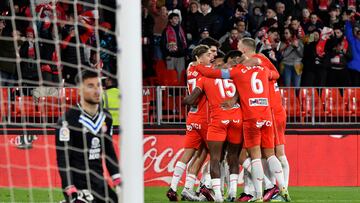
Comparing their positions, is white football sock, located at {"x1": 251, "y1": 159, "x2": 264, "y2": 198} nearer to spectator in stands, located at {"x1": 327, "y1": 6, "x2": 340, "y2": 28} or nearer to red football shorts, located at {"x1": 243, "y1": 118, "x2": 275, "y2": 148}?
red football shorts, located at {"x1": 243, "y1": 118, "x2": 275, "y2": 148}

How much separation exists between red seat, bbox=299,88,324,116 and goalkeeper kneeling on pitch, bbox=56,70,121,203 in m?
9.72

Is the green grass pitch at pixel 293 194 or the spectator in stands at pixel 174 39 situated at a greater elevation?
the spectator in stands at pixel 174 39

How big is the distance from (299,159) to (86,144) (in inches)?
394

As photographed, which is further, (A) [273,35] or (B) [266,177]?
(A) [273,35]

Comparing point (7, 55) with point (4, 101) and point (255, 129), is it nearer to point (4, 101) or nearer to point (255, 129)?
point (4, 101)

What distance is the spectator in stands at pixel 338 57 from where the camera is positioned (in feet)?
73.5

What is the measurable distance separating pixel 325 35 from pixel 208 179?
20.5ft

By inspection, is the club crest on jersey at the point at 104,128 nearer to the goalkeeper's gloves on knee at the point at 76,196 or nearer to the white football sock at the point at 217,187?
the goalkeeper's gloves on knee at the point at 76,196

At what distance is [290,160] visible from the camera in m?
20.9

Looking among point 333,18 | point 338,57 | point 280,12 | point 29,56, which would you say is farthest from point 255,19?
point 29,56

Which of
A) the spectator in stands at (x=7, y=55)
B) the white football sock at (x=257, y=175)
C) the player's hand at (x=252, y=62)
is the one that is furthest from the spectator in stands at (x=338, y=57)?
the player's hand at (x=252, y=62)

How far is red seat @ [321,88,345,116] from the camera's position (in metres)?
20.7

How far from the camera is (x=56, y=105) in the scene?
19172 millimetres

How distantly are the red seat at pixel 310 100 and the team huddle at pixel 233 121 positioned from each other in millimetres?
4098
